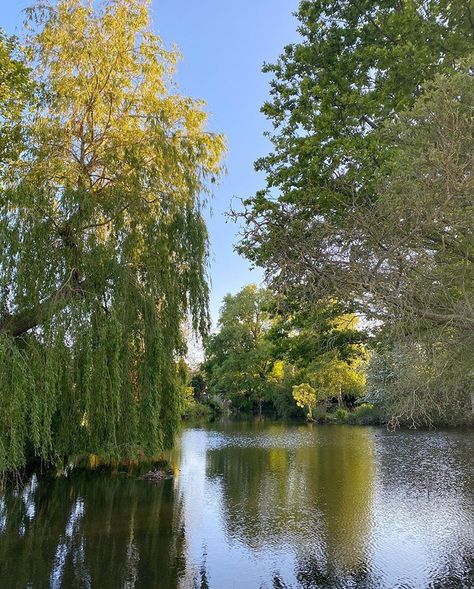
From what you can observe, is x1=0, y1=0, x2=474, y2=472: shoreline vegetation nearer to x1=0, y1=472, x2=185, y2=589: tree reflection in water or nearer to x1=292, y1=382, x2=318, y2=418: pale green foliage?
x1=0, y1=472, x2=185, y2=589: tree reflection in water

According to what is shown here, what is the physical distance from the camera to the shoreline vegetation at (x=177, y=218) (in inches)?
228

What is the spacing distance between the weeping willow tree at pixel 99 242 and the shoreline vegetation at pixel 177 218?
3 cm

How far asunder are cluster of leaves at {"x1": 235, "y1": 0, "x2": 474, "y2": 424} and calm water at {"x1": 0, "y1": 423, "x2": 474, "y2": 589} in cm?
Answer: 319

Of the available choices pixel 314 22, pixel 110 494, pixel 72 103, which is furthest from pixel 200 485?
pixel 314 22

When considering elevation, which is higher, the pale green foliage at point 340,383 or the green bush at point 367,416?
the pale green foliage at point 340,383

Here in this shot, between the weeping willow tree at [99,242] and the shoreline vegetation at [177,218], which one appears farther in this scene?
the weeping willow tree at [99,242]

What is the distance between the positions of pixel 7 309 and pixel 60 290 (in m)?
0.87

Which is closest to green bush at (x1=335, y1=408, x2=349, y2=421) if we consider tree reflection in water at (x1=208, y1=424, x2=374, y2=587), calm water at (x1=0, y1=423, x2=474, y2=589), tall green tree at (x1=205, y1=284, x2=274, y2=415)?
tall green tree at (x1=205, y1=284, x2=274, y2=415)

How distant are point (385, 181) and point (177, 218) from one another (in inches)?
175

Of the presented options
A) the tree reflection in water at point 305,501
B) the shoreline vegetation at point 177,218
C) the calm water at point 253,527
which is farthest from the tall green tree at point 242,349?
the shoreline vegetation at point 177,218

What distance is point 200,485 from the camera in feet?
50.8

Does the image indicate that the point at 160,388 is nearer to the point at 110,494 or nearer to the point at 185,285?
the point at 185,285

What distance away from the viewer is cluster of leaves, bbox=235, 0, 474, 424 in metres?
5.20

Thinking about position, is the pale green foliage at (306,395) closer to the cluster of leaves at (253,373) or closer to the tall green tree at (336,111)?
the cluster of leaves at (253,373)
